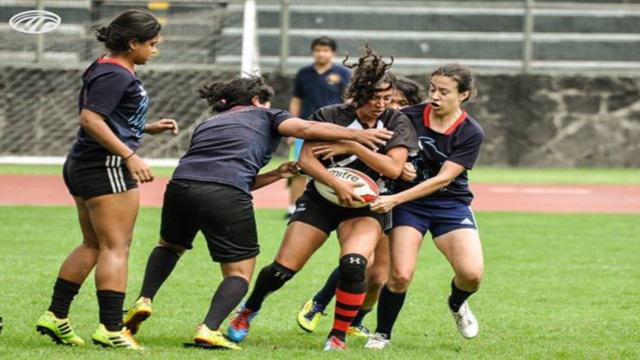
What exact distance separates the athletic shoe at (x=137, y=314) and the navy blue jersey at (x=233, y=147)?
2.45ft

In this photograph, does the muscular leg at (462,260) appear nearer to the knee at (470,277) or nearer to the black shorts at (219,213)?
the knee at (470,277)

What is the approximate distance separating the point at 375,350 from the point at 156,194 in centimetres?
1024

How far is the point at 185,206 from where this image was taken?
7.77 meters

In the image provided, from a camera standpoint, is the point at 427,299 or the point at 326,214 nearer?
the point at 326,214

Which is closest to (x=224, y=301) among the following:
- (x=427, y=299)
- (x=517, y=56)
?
(x=427, y=299)

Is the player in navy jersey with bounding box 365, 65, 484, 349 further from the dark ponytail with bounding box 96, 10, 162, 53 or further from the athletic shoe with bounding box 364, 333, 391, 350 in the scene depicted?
the dark ponytail with bounding box 96, 10, 162, 53

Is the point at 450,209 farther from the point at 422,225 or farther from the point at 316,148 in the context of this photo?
the point at 316,148

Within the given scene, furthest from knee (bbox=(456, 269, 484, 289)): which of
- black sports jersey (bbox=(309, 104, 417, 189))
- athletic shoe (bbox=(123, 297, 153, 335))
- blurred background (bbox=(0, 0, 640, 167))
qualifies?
blurred background (bbox=(0, 0, 640, 167))

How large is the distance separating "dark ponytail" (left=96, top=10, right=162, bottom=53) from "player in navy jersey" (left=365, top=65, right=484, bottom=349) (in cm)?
174

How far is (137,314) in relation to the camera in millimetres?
7848

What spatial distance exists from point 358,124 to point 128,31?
146cm

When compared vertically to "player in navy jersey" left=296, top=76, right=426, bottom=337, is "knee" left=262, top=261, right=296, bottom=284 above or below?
above

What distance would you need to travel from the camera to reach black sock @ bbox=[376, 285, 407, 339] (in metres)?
8.20

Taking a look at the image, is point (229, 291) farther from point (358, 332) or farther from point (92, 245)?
point (358, 332)
